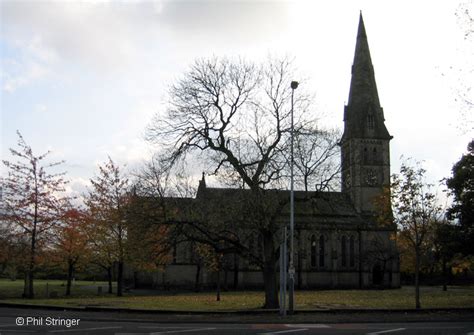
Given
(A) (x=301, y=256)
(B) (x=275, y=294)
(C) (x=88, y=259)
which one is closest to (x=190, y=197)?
(B) (x=275, y=294)

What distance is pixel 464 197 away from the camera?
96.0ft

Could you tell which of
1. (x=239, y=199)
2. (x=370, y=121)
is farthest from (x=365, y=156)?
(x=239, y=199)

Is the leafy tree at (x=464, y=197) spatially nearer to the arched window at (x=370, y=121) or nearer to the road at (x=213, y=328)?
the road at (x=213, y=328)

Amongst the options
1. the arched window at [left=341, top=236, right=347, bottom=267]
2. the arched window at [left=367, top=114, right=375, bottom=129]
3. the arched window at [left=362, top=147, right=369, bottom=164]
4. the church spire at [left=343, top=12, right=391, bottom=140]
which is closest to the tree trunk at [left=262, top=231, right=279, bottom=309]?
the arched window at [left=341, top=236, right=347, bottom=267]

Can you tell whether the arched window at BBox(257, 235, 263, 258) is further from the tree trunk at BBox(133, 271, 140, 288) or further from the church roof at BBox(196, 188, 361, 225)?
the tree trunk at BBox(133, 271, 140, 288)

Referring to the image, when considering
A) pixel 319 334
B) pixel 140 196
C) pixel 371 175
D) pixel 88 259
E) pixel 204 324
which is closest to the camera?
pixel 319 334

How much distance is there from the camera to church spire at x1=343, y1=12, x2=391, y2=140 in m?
70.7

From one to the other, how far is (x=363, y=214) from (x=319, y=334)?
5770 centimetres

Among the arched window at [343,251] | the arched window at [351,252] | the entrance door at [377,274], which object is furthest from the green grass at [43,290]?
the entrance door at [377,274]

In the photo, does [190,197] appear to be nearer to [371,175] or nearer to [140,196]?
[140,196]

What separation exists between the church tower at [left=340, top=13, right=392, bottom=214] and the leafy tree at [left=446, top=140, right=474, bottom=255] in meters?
39.0

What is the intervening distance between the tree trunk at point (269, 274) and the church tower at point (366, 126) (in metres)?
A: 46.4

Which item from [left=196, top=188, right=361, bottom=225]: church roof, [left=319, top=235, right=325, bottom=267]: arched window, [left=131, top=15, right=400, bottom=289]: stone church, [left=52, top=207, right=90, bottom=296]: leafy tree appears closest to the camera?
[left=196, top=188, right=361, bottom=225]: church roof

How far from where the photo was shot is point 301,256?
66.5m
